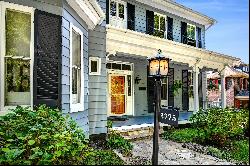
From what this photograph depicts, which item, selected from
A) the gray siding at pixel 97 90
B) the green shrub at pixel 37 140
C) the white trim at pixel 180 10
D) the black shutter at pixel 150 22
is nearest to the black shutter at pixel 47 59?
the green shrub at pixel 37 140

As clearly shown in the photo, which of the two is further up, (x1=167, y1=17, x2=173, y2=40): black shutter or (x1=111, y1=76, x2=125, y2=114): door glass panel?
(x1=167, y1=17, x2=173, y2=40): black shutter

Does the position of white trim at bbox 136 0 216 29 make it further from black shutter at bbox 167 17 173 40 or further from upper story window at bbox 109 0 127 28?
upper story window at bbox 109 0 127 28

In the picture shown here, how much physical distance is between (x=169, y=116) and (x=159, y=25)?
1246 cm

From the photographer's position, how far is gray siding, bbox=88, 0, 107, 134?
8414mm

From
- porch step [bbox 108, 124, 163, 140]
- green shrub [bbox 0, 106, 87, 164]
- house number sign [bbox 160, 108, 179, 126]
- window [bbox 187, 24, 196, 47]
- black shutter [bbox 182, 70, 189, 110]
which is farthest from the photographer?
window [bbox 187, 24, 196, 47]

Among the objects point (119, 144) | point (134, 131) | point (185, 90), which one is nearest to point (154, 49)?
point (134, 131)

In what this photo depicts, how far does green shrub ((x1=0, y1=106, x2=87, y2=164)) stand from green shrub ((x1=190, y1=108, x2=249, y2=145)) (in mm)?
5234

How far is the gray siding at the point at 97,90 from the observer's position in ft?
27.6

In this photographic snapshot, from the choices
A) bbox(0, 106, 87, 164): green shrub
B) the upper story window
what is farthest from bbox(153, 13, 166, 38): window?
bbox(0, 106, 87, 164): green shrub

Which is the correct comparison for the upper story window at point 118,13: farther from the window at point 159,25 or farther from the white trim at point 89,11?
the white trim at point 89,11

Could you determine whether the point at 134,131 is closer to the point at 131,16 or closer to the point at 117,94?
the point at 117,94

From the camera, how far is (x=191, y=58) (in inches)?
557

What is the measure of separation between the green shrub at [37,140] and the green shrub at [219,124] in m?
5.23

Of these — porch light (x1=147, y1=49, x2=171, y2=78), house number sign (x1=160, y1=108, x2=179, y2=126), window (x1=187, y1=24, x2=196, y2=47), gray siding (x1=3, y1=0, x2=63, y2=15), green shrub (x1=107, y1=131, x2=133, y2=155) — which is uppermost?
window (x1=187, y1=24, x2=196, y2=47)
